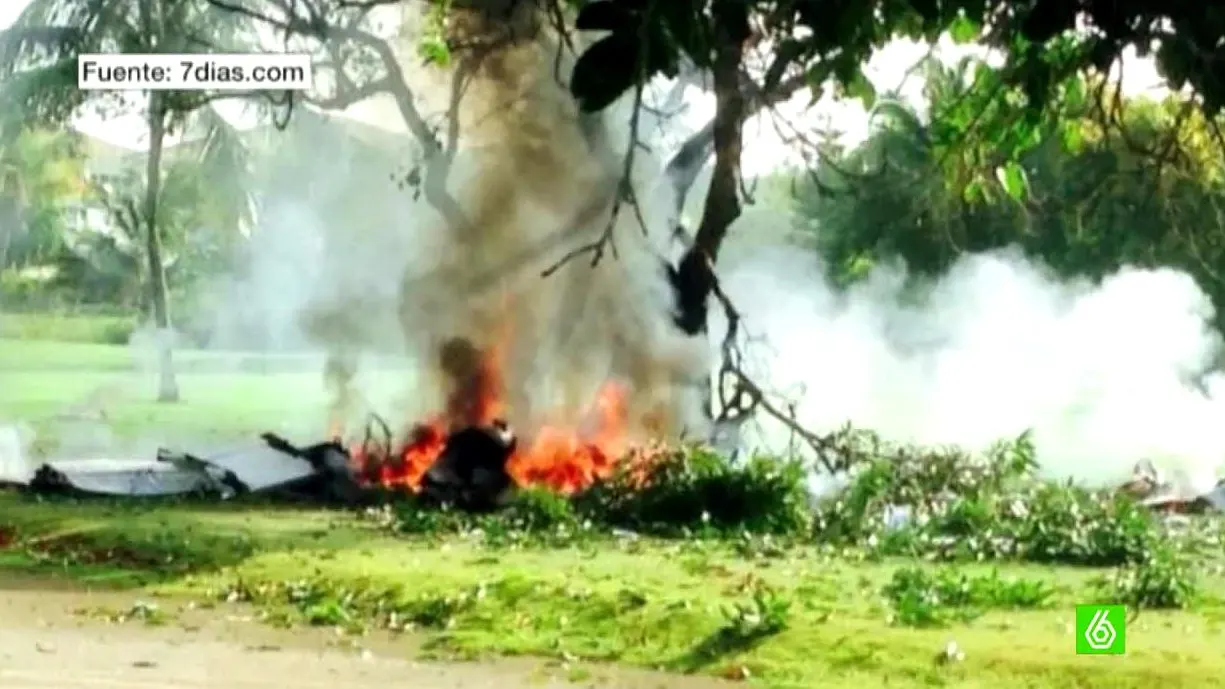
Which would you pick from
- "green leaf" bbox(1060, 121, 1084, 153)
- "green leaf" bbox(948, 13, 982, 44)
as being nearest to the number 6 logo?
"green leaf" bbox(1060, 121, 1084, 153)

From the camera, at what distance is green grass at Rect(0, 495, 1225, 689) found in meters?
2.02

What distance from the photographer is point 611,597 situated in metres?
2.28

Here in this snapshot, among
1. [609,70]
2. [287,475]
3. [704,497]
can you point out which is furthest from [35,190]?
[609,70]

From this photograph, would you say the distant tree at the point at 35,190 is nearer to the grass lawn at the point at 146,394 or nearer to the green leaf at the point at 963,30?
the grass lawn at the point at 146,394

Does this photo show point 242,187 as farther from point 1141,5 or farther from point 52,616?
point 1141,5

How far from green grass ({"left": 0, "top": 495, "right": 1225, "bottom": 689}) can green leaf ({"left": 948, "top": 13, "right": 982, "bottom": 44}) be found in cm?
92

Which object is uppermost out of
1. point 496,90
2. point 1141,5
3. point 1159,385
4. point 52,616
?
point 496,90

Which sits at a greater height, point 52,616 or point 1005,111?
point 1005,111

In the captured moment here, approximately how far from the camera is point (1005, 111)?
179cm

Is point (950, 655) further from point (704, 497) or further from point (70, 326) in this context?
point (70, 326)

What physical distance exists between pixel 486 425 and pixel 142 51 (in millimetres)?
975

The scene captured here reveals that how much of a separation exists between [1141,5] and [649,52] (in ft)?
0.82

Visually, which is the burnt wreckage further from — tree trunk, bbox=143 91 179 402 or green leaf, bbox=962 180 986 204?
green leaf, bbox=962 180 986 204

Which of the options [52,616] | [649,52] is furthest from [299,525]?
[649,52]
